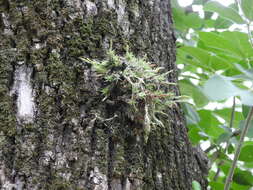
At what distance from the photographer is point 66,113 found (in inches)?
30.2

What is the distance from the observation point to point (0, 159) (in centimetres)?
70

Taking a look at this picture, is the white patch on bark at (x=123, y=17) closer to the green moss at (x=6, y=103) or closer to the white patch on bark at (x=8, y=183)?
the green moss at (x=6, y=103)

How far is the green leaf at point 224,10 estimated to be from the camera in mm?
1037

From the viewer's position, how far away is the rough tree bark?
72 cm

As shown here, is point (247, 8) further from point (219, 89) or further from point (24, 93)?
point (24, 93)

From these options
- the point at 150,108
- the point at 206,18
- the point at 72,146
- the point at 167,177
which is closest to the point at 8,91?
the point at 72,146

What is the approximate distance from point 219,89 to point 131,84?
0.19 metres

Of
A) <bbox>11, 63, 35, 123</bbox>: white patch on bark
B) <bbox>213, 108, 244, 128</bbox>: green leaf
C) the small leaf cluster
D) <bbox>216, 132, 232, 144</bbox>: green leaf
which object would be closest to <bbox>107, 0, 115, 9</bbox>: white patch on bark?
the small leaf cluster

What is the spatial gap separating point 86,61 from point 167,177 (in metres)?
0.35

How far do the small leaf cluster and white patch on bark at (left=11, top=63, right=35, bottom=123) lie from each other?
134 millimetres

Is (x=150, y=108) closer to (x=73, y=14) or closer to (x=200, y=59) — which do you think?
(x=73, y=14)

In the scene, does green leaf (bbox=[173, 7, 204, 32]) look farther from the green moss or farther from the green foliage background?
→ the green moss

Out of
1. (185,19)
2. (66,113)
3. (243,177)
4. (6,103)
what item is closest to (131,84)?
(66,113)

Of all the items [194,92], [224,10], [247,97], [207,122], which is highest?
[224,10]
